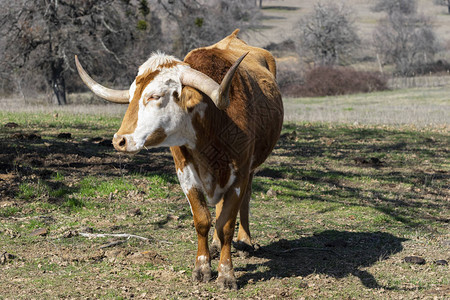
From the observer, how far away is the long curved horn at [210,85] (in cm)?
471

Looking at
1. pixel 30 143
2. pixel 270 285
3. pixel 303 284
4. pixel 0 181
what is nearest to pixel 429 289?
pixel 303 284

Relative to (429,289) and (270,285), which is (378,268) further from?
(270,285)

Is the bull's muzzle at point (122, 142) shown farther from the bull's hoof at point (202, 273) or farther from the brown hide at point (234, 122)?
the bull's hoof at point (202, 273)

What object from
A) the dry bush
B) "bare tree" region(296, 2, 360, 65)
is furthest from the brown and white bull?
"bare tree" region(296, 2, 360, 65)

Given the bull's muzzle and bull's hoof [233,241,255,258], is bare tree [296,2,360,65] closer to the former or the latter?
bull's hoof [233,241,255,258]

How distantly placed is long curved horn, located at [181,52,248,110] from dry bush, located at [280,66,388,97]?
140ft

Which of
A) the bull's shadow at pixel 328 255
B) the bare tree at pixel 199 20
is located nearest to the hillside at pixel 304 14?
the bare tree at pixel 199 20

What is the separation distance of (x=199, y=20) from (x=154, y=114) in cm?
2549

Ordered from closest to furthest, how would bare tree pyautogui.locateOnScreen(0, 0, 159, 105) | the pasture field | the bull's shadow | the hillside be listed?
the pasture field → the bull's shadow → bare tree pyautogui.locateOnScreen(0, 0, 159, 105) → the hillside

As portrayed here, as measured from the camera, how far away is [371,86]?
48438 millimetres

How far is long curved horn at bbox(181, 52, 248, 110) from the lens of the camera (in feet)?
15.4

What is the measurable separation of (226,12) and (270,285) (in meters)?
46.5

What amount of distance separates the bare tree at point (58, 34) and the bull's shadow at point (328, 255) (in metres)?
20.5

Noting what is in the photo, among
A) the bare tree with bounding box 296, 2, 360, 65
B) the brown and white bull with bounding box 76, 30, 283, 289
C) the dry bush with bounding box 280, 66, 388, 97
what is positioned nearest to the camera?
the brown and white bull with bounding box 76, 30, 283, 289
